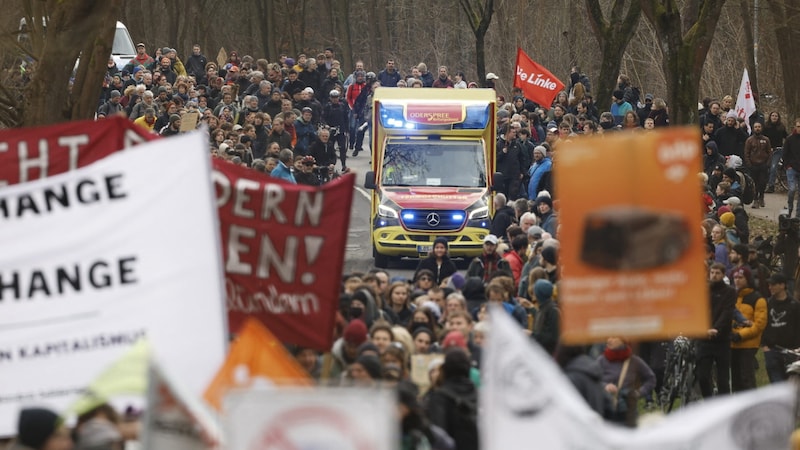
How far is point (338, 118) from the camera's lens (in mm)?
36594

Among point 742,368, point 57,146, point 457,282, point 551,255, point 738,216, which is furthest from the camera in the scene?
point 738,216

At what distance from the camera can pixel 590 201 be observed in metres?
8.14

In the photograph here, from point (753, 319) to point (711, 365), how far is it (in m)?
0.61

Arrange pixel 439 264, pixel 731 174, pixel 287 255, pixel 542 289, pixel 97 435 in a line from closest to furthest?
1. pixel 97 435
2. pixel 287 255
3. pixel 542 289
4. pixel 439 264
5. pixel 731 174

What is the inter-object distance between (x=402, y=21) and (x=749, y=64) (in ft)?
118

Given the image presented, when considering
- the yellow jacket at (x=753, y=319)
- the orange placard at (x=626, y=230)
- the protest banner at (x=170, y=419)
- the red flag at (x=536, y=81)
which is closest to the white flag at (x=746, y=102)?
the red flag at (x=536, y=81)

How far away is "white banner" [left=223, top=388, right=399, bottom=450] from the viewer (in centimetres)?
664

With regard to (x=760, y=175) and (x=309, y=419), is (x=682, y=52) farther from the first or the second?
(x=309, y=419)

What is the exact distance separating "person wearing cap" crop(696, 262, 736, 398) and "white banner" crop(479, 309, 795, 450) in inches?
338

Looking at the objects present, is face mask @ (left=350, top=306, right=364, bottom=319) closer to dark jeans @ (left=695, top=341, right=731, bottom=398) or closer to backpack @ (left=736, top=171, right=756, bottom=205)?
dark jeans @ (left=695, top=341, right=731, bottom=398)

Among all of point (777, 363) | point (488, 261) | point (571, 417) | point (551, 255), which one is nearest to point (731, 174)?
point (488, 261)

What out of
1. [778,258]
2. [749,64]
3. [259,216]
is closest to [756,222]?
[778,258]

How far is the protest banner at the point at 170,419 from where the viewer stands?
22.5ft

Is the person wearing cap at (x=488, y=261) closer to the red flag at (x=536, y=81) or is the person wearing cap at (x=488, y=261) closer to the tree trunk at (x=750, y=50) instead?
the red flag at (x=536, y=81)
